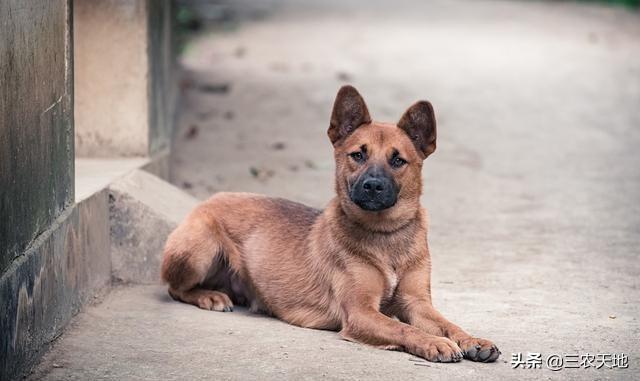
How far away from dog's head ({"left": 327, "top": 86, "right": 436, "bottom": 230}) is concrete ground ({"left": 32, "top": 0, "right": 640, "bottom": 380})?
0.69 metres

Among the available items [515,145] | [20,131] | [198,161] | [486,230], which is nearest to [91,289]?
[20,131]

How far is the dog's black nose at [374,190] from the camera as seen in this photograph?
5453mm

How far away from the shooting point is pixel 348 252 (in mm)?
5746

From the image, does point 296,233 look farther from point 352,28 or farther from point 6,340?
point 352,28

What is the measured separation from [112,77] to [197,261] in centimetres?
217

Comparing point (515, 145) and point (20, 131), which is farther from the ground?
point (20, 131)

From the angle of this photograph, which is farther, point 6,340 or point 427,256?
Answer: point 427,256

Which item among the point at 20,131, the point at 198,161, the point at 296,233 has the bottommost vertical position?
the point at 198,161

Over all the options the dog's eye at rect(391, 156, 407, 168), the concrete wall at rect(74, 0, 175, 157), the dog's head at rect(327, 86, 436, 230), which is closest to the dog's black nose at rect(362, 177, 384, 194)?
the dog's head at rect(327, 86, 436, 230)

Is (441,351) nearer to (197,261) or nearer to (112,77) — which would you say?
(197,261)

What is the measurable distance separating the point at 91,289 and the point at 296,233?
1206 mm

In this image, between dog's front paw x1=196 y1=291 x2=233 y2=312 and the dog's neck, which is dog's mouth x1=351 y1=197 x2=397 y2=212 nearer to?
the dog's neck

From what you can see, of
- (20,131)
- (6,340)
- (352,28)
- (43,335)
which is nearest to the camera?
(6,340)

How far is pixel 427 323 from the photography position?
5492mm
